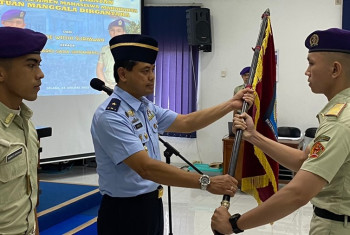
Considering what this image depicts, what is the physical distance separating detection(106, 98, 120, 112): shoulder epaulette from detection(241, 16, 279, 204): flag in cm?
83

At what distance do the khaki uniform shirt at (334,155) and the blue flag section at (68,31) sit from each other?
14.5 ft

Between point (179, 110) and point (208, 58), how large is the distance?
1021 millimetres

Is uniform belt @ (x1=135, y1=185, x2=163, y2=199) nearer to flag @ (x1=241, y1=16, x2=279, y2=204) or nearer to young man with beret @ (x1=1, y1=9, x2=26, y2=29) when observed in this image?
flag @ (x1=241, y1=16, x2=279, y2=204)

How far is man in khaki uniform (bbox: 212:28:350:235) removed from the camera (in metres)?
1.61

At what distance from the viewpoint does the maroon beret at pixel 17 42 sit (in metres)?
1.54

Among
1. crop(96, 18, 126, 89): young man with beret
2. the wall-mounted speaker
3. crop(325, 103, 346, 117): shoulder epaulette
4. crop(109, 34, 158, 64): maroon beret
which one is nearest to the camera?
crop(325, 103, 346, 117): shoulder epaulette

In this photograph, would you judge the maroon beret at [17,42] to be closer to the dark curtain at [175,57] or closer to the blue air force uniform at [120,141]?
the blue air force uniform at [120,141]

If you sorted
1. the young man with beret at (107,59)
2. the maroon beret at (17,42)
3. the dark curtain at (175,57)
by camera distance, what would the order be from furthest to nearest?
1. the dark curtain at (175,57)
2. the young man with beret at (107,59)
3. the maroon beret at (17,42)

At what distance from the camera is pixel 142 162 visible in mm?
1997

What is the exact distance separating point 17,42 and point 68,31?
4.43 metres

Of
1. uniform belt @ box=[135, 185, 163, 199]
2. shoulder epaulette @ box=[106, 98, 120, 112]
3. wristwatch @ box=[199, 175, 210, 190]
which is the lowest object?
uniform belt @ box=[135, 185, 163, 199]

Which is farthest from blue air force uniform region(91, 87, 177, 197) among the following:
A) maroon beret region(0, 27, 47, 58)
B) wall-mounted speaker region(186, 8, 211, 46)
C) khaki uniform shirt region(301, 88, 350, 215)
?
wall-mounted speaker region(186, 8, 211, 46)

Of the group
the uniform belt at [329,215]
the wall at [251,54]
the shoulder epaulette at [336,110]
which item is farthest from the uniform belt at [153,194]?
the wall at [251,54]

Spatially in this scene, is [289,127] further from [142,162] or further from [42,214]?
[142,162]
